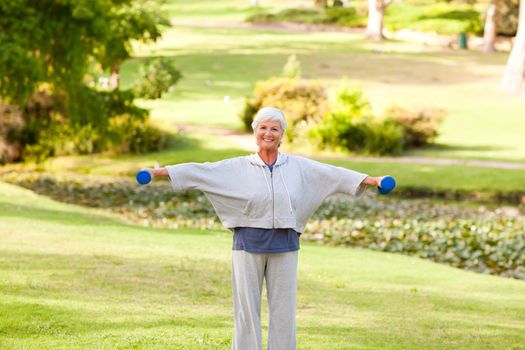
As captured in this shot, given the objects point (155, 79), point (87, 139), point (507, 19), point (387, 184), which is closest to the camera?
point (387, 184)

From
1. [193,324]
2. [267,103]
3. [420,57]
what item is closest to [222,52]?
[420,57]

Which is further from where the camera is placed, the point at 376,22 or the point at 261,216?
the point at 376,22

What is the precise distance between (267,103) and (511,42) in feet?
107

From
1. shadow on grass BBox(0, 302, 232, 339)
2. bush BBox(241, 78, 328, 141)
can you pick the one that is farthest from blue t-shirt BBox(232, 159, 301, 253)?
bush BBox(241, 78, 328, 141)

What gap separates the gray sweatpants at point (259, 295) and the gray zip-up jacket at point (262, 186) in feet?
0.77

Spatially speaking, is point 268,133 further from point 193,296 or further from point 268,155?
point 193,296

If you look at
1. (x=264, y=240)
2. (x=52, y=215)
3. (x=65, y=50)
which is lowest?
(x=52, y=215)

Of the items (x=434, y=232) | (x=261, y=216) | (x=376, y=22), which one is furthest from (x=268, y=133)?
(x=376, y=22)

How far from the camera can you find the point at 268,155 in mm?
7176

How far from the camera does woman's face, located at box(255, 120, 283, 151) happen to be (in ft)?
23.2

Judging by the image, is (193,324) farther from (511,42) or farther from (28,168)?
(511,42)

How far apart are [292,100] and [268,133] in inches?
1035

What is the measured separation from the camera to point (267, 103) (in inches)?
1329

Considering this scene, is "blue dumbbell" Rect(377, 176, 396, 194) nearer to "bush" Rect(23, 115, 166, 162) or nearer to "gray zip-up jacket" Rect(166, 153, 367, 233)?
"gray zip-up jacket" Rect(166, 153, 367, 233)
